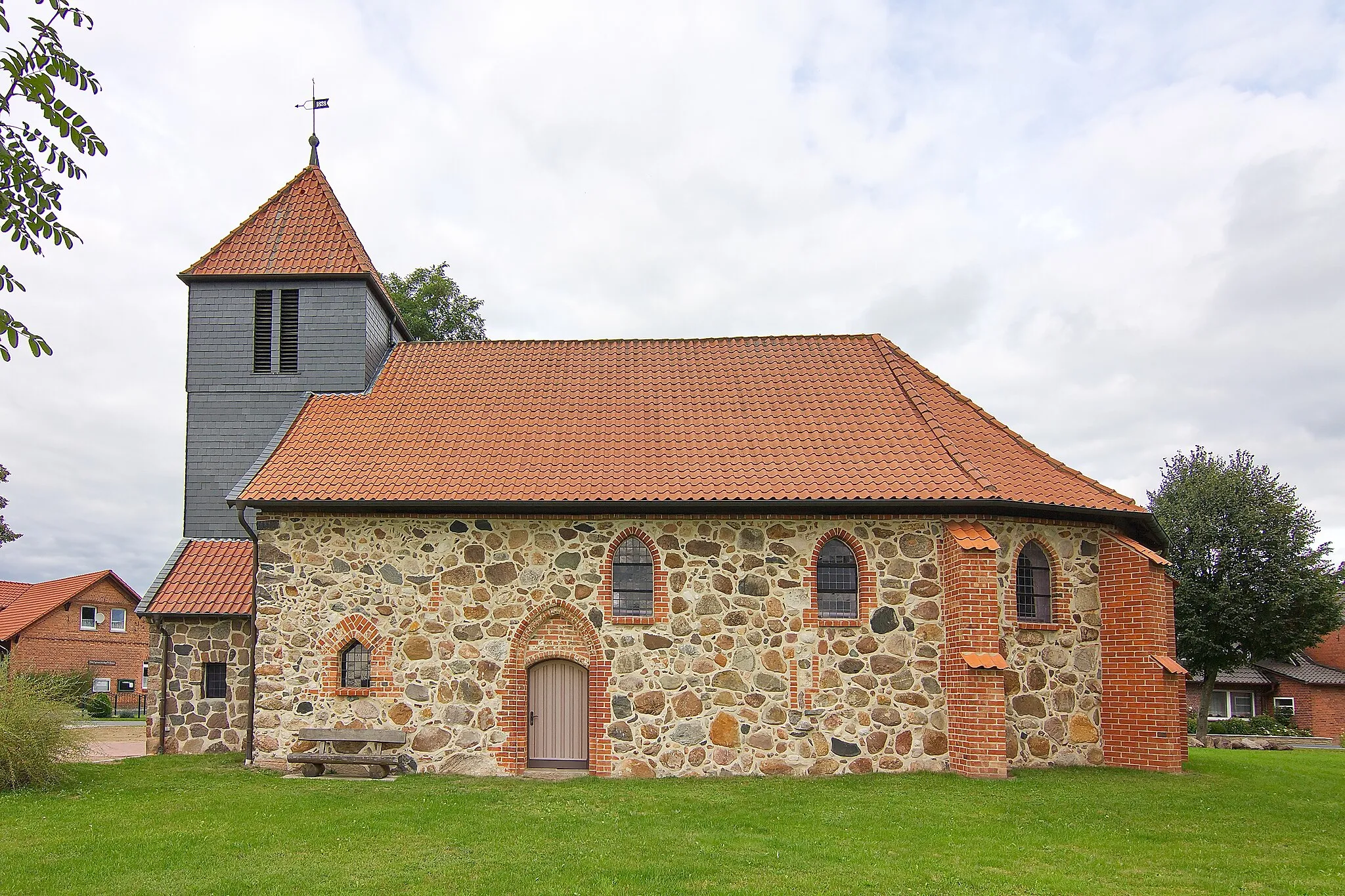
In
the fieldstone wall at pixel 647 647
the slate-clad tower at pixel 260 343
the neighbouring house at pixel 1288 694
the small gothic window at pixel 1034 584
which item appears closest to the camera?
the fieldstone wall at pixel 647 647

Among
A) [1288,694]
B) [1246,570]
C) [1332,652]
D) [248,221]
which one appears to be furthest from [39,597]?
[1332,652]

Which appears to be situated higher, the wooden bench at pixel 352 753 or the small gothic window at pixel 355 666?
the small gothic window at pixel 355 666

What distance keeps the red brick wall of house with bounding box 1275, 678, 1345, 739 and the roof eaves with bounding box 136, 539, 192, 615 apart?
37.5 meters

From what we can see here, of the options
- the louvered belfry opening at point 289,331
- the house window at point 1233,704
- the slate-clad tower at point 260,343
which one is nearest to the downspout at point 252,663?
the slate-clad tower at point 260,343

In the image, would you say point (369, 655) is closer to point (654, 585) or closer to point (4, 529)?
point (654, 585)

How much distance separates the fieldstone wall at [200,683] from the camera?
53.1 ft

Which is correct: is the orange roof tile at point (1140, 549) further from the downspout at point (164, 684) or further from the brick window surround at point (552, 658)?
the downspout at point (164, 684)

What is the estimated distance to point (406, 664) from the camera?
14.7 metres

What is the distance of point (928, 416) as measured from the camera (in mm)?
16359

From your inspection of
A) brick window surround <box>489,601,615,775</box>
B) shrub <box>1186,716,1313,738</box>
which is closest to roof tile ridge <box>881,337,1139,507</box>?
brick window surround <box>489,601,615,775</box>

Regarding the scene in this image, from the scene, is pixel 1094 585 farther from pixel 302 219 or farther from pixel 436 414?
pixel 302 219

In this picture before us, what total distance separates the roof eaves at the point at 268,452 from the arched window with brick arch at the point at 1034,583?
39.5 feet

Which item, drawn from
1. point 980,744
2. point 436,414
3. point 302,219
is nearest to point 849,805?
point 980,744

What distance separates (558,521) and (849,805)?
5.97 metres
